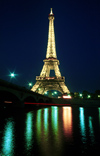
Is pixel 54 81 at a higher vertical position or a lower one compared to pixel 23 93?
higher

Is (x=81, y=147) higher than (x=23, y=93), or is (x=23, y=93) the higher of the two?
(x=23, y=93)

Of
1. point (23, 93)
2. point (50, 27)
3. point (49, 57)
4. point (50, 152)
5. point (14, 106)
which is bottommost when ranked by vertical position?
point (50, 152)

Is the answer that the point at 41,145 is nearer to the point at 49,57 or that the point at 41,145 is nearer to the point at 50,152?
the point at 50,152

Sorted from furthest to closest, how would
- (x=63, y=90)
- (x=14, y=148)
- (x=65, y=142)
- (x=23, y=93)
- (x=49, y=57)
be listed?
1. (x=49, y=57)
2. (x=63, y=90)
3. (x=23, y=93)
4. (x=65, y=142)
5. (x=14, y=148)

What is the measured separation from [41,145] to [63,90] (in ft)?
273

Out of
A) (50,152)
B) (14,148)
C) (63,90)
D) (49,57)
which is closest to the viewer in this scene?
(50,152)

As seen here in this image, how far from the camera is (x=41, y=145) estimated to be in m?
9.97

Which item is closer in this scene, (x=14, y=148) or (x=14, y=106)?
(x=14, y=148)

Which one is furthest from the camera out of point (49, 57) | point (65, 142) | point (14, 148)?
point (49, 57)

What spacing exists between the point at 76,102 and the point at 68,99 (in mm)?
4881

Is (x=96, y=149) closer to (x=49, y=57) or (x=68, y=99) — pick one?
(x=68, y=99)

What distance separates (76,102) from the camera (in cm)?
9569

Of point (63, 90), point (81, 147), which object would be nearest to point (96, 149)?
point (81, 147)

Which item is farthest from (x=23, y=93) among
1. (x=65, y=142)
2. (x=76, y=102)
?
(x=76, y=102)
